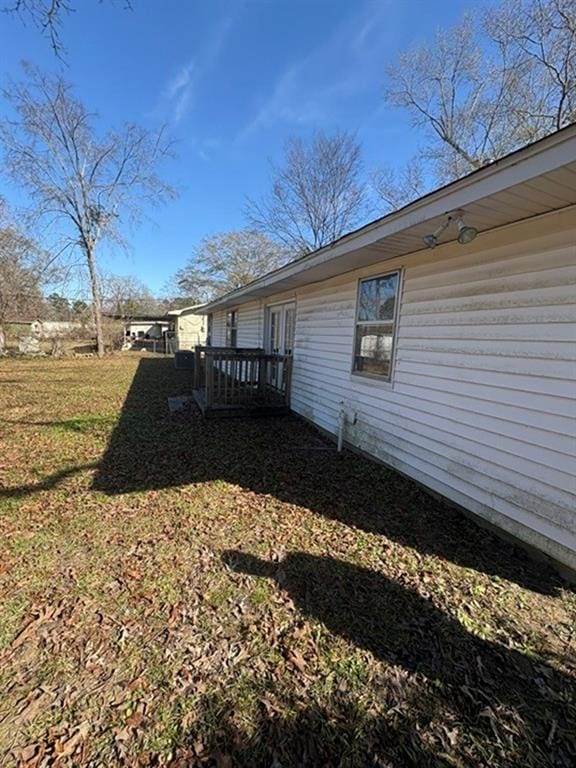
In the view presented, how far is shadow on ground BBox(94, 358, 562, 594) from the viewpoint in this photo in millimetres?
3112

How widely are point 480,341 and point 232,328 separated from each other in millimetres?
11755

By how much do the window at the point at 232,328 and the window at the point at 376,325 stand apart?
883 cm

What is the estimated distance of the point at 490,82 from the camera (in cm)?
1334

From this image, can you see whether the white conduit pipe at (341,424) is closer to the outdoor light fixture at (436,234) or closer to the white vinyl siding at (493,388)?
the white vinyl siding at (493,388)

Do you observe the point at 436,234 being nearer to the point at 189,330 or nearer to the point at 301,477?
the point at 301,477

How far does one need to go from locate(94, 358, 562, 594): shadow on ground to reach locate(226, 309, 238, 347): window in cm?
689

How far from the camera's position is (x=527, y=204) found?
2758mm

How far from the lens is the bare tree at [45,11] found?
10.0 feet

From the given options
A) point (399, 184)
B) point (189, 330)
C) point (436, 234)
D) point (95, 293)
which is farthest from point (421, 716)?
point (189, 330)

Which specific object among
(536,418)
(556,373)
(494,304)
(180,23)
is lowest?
(536,418)

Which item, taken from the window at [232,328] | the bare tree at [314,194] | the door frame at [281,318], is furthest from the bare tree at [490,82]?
the door frame at [281,318]

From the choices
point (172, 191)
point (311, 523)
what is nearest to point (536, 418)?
point (311, 523)

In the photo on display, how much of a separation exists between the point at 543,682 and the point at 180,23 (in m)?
7.85

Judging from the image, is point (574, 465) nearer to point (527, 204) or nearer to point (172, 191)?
point (527, 204)
